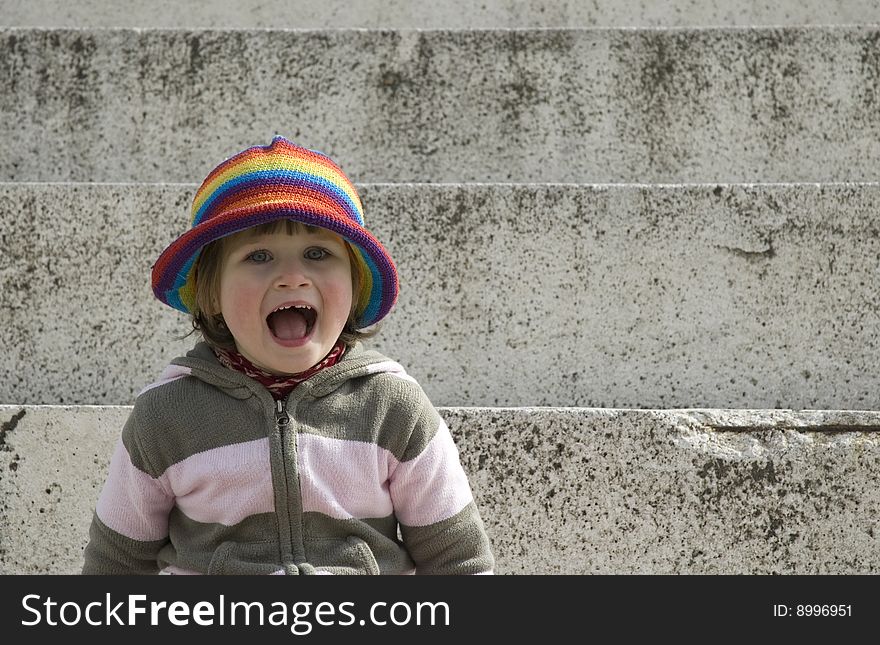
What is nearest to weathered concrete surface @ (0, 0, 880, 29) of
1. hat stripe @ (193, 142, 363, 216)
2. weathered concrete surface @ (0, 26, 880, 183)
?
weathered concrete surface @ (0, 26, 880, 183)

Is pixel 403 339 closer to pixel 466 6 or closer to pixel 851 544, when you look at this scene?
pixel 851 544

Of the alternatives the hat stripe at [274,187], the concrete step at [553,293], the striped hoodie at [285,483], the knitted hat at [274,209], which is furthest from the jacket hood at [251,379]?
the concrete step at [553,293]

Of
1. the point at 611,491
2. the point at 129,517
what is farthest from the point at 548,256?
the point at 129,517

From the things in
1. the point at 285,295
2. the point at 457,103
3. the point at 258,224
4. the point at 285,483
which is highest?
the point at 457,103

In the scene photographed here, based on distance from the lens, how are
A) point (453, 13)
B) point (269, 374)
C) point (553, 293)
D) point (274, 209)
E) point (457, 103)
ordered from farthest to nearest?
point (453, 13)
point (457, 103)
point (553, 293)
point (269, 374)
point (274, 209)

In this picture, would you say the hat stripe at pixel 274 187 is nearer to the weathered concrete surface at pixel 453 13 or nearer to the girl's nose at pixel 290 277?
the girl's nose at pixel 290 277

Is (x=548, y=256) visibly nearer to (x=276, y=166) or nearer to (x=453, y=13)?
(x=276, y=166)

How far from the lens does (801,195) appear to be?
7.94 feet

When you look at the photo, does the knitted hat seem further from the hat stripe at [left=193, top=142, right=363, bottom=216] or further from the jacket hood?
the jacket hood

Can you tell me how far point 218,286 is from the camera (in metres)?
1.67

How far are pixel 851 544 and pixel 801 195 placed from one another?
→ 30.3 inches

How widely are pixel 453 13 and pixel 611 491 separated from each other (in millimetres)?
2039

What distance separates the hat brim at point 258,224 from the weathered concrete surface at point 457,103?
1.13 meters

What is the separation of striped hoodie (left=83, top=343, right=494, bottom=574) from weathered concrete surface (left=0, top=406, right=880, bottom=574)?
1.52 feet
